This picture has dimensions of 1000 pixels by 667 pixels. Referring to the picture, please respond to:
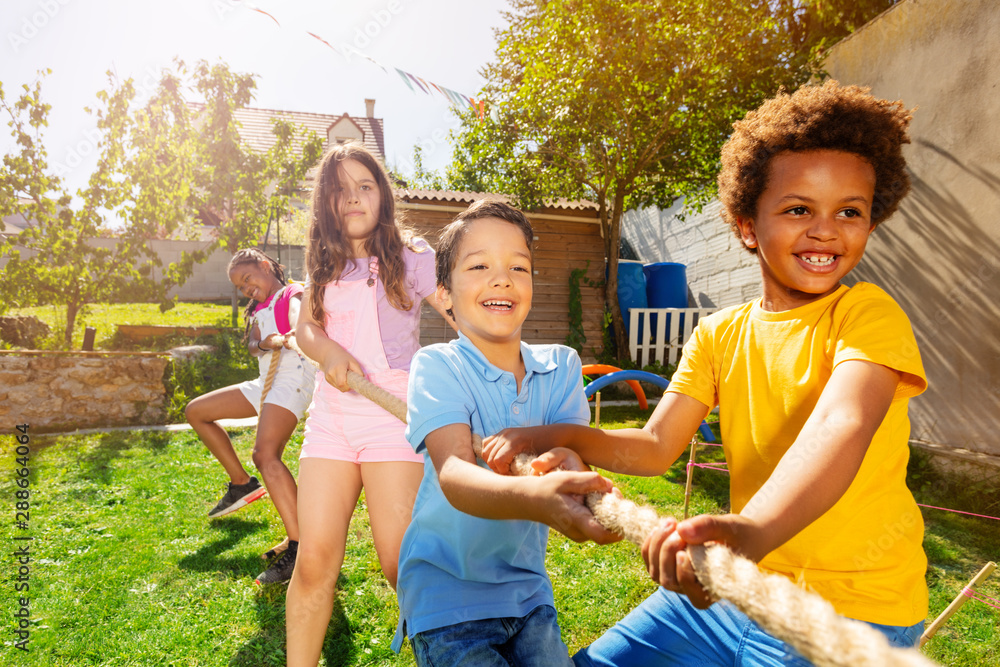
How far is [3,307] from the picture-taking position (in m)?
7.46

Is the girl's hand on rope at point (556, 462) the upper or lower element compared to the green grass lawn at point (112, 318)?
upper

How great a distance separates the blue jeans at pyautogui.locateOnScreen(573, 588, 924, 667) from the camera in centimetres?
119

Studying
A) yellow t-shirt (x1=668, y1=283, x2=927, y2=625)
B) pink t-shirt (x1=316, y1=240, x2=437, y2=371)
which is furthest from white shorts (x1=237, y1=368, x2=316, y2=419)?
yellow t-shirt (x1=668, y1=283, x2=927, y2=625)

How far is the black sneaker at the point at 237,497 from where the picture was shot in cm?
414

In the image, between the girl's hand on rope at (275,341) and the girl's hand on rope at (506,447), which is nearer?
the girl's hand on rope at (506,447)

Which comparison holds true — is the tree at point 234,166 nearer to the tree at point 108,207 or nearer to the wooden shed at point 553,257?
the tree at point 108,207

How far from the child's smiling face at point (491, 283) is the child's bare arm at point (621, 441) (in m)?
0.32

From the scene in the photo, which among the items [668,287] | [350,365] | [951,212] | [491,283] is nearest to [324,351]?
[350,365]

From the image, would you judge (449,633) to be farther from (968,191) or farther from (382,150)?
(382,150)

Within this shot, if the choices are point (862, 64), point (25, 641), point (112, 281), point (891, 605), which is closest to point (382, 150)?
point (112, 281)

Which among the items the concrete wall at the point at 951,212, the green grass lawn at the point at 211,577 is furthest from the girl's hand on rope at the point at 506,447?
the concrete wall at the point at 951,212

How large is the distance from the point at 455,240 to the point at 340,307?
98 centimetres

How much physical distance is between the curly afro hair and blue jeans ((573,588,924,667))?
994 mm

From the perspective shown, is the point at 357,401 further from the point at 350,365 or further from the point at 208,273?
the point at 208,273
